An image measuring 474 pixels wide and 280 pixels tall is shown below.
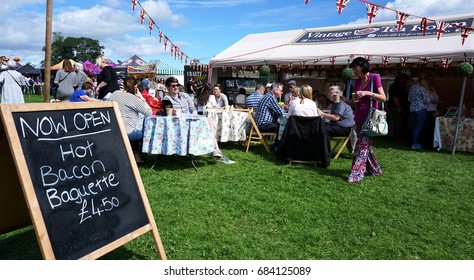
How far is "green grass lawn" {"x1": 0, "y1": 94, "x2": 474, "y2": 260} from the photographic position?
2.77m

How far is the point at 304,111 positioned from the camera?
571 cm

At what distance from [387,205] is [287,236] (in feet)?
4.86

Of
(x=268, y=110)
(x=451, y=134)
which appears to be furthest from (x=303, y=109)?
(x=451, y=134)

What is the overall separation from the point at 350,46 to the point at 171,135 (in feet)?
22.8

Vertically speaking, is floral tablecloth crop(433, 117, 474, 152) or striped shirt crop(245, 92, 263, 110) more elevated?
striped shirt crop(245, 92, 263, 110)

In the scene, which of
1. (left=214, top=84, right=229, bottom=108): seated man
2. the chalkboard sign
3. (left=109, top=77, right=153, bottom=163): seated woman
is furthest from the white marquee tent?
the chalkboard sign

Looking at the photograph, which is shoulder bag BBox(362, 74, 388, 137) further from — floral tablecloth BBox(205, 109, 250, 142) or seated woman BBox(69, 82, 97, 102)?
seated woman BBox(69, 82, 97, 102)

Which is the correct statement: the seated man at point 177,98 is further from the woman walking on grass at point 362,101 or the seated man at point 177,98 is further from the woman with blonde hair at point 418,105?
the woman with blonde hair at point 418,105

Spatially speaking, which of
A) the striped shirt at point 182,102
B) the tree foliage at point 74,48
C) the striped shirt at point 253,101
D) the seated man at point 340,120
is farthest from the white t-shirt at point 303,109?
the tree foliage at point 74,48

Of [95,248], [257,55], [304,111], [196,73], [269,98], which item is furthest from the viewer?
[196,73]

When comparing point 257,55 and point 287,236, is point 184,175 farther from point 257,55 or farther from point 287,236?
point 257,55

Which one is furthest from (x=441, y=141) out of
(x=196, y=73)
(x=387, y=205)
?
(x=196, y=73)

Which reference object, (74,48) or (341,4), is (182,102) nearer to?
(341,4)

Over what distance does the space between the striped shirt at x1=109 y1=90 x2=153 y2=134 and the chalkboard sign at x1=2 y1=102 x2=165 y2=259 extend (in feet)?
8.03
